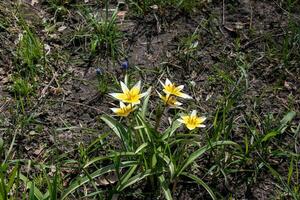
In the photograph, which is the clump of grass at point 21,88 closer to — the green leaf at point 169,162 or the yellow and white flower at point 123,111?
the yellow and white flower at point 123,111

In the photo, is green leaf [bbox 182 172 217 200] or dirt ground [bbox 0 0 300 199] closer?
green leaf [bbox 182 172 217 200]

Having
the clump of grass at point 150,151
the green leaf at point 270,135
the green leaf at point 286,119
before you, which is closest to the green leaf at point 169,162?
the clump of grass at point 150,151

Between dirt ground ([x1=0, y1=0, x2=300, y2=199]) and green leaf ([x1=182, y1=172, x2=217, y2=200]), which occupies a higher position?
dirt ground ([x1=0, y1=0, x2=300, y2=199])

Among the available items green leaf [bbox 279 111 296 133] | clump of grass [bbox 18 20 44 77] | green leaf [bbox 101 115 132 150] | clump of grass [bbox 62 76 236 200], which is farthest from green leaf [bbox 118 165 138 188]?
clump of grass [bbox 18 20 44 77]

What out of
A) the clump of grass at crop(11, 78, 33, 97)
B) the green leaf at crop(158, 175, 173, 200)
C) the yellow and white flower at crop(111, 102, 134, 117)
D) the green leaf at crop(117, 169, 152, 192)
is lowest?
the green leaf at crop(158, 175, 173, 200)

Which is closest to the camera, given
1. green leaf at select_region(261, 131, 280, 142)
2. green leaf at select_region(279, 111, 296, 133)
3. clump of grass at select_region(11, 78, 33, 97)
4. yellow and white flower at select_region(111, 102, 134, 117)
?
yellow and white flower at select_region(111, 102, 134, 117)

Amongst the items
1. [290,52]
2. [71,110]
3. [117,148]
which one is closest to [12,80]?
[71,110]

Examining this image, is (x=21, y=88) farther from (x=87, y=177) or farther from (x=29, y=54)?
(x=87, y=177)

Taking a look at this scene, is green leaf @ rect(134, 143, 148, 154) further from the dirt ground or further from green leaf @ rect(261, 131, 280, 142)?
green leaf @ rect(261, 131, 280, 142)

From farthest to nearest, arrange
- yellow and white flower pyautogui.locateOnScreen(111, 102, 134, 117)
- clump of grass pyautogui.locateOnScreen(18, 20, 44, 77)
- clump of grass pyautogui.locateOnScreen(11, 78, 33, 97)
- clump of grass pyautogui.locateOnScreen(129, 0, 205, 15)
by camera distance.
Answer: clump of grass pyautogui.locateOnScreen(129, 0, 205, 15)
clump of grass pyautogui.locateOnScreen(18, 20, 44, 77)
clump of grass pyautogui.locateOnScreen(11, 78, 33, 97)
yellow and white flower pyautogui.locateOnScreen(111, 102, 134, 117)

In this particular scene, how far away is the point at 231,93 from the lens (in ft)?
9.37

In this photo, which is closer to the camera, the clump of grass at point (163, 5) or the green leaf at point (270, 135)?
the green leaf at point (270, 135)

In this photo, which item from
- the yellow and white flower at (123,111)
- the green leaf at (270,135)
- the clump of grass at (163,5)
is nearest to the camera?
the yellow and white flower at (123,111)

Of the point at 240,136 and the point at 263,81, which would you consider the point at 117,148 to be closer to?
the point at 240,136
